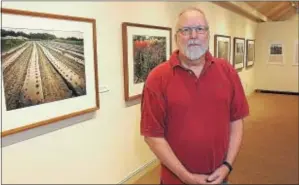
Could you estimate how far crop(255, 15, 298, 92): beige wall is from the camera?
27.5 ft

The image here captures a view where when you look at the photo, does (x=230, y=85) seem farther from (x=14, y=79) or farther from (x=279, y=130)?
(x=279, y=130)

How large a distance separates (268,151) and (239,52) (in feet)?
12.0

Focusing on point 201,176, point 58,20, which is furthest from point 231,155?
point 58,20

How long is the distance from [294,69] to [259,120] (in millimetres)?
3878

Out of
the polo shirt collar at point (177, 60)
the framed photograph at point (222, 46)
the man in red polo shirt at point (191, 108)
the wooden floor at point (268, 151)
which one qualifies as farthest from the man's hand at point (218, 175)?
the framed photograph at point (222, 46)

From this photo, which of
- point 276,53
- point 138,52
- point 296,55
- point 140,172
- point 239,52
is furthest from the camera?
point 276,53

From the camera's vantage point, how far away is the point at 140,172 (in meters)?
3.15

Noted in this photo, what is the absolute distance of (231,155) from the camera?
146 centimetres

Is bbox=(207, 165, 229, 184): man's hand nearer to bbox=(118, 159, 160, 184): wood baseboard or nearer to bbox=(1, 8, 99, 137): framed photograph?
bbox=(1, 8, 99, 137): framed photograph

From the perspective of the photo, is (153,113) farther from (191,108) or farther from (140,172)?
(140,172)

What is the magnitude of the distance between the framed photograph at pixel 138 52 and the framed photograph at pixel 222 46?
2150mm

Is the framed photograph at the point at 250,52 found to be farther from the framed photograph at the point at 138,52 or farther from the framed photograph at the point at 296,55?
the framed photograph at the point at 138,52

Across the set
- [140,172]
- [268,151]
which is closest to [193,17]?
[140,172]

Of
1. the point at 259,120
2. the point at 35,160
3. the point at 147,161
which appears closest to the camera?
the point at 35,160
